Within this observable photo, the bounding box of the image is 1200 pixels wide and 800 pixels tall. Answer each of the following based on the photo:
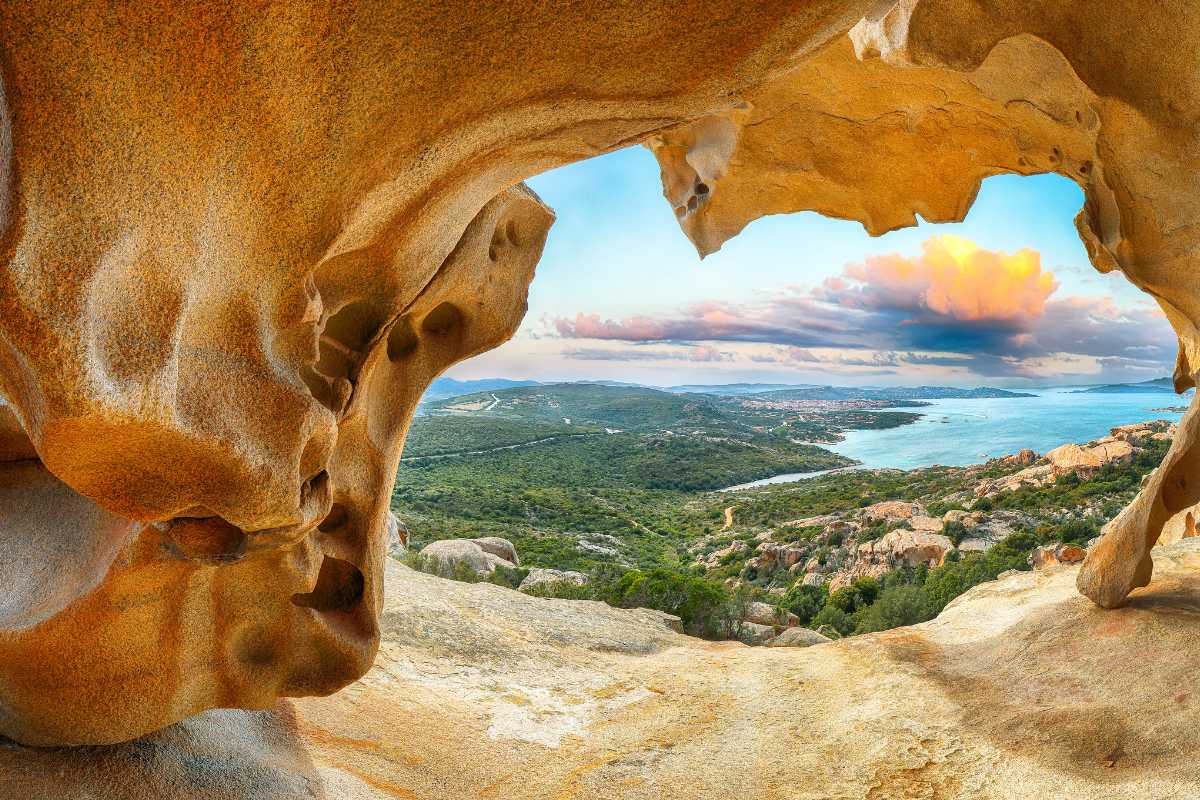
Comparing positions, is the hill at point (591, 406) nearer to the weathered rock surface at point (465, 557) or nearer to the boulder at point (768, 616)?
the weathered rock surface at point (465, 557)

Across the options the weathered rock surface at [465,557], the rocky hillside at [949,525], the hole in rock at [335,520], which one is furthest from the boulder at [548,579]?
the hole in rock at [335,520]

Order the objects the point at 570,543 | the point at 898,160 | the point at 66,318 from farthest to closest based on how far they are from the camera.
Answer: the point at 570,543 < the point at 898,160 < the point at 66,318

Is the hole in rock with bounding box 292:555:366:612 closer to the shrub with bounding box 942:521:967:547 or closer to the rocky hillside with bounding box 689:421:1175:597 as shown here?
the rocky hillside with bounding box 689:421:1175:597

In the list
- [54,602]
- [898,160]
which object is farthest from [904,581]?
[54,602]

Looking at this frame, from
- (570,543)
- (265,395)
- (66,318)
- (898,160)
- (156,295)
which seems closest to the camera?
(66,318)

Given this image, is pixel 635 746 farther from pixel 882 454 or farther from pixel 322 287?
pixel 882 454

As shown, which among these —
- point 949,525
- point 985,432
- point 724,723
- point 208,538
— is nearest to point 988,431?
point 985,432

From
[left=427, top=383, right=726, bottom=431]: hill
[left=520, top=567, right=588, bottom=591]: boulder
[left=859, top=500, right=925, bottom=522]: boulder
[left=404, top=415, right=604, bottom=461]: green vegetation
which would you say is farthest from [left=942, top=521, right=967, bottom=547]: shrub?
[left=427, top=383, right=726, bottom=431]: hill
